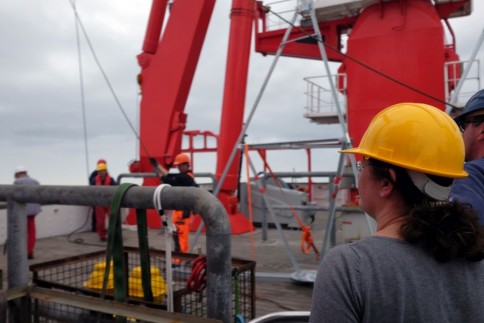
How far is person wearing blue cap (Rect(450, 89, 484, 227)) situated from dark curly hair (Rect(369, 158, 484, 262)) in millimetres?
544

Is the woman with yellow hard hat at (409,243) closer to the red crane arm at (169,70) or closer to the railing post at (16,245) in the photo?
the railing post at (16,245)

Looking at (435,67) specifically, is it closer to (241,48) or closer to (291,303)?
(241,48)

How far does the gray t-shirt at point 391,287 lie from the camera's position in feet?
3.05

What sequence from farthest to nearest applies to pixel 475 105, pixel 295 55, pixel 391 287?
pixel 295 55
pixel 475 105
pixel 391 287

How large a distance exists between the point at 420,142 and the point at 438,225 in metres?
A: 0.19

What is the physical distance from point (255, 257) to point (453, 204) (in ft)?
19.9

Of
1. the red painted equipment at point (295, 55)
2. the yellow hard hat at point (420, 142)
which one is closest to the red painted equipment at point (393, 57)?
the red painted equipment at point (295, 55)

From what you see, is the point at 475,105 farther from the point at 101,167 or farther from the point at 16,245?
the point at 101,167

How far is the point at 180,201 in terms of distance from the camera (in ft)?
5.65

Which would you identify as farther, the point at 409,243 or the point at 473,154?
the point at 473,154

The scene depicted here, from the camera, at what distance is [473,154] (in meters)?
1.81

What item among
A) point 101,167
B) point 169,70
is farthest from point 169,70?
point 101,167

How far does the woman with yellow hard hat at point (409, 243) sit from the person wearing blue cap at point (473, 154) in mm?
529

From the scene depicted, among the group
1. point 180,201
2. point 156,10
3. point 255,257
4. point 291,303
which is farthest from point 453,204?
point 156,10
